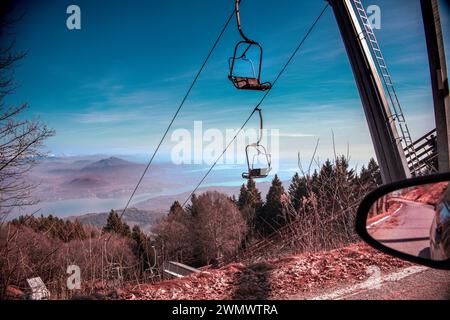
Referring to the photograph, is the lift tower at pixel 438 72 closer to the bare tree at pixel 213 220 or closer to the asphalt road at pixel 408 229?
the asphalt road at pixel 408 229

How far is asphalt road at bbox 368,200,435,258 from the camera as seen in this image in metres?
1.40

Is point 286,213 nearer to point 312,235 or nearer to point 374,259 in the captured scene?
point 312,235

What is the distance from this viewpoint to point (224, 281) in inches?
118

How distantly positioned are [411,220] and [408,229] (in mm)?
60

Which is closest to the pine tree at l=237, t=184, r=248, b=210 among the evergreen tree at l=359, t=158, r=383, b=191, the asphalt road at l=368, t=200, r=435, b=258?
the evergreen tree at l=359, t=158, r=383, b=191

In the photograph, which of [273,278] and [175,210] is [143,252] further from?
[175,210]

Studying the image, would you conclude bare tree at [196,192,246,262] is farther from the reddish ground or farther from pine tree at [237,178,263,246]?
the reddish ground

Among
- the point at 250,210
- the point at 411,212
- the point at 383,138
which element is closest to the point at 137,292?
the point at 411,212

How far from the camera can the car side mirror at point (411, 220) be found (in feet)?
4.03

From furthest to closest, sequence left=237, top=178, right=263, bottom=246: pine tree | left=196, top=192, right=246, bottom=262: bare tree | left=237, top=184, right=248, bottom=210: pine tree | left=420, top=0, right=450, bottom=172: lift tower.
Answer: left=196, top=192, right=246, bottom=262: bare tree
left=237, top=184, right=248, bottom=210: pine tree
left=237, top=178, right=263, bottom=246: pine tree
left=420, top=0, right=450, bottom=172: lift tower

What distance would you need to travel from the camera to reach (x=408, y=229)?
5.17ft

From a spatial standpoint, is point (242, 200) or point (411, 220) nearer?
point (411, 220)

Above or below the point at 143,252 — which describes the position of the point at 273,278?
above

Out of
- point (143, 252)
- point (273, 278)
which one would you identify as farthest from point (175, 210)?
point (273, 278)
